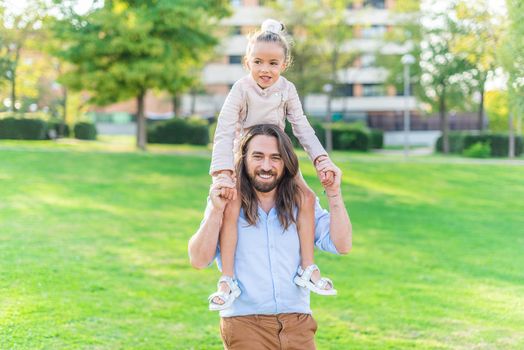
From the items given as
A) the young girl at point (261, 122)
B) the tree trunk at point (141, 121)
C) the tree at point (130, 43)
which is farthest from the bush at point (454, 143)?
the young girl at point (261, 122)

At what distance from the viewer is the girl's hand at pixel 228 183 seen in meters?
2.91

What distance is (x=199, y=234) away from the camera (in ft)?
9.84

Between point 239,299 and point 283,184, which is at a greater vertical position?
point 283,184

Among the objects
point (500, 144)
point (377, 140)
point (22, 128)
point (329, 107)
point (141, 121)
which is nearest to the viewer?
point (141, 121)

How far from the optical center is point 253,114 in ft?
10.4

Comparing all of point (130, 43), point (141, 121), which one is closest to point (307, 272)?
point (130, 43)

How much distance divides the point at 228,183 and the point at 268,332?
621 millimetres

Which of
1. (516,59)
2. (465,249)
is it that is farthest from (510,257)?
(516,59)

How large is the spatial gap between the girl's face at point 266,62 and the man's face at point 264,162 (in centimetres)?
A: 24

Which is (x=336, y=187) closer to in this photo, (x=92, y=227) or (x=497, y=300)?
(x=497, y=300)

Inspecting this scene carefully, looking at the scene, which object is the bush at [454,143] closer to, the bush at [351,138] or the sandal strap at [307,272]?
the bush at [351,138]

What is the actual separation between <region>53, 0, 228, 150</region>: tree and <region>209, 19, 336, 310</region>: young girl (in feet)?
70.6

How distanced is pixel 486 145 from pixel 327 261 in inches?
951

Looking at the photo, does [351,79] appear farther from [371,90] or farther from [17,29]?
[17,29]
